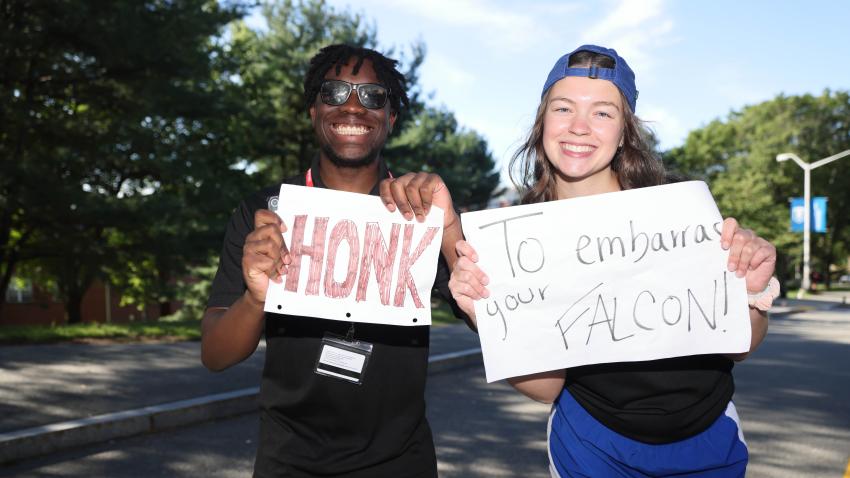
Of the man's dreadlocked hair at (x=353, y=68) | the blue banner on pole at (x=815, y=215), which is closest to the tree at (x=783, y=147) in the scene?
the blue banner on pole at (x=815, y=215)

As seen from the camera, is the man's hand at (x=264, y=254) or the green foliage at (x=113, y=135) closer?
the man's hand at (x=264, y=254)

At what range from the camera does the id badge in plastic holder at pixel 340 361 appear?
2160 millimetres

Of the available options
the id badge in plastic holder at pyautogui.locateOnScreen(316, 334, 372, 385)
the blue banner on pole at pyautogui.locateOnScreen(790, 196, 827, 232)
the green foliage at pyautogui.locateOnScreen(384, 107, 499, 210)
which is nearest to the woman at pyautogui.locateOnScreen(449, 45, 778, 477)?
the id badge in plastic holder at pyautogui.locateOnScreen(316, 334, 372, 385)

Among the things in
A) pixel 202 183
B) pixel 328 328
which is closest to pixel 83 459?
pixel 328 328

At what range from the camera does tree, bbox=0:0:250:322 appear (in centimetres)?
1468

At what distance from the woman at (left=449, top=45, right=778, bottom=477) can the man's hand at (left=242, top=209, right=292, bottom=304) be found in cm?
51

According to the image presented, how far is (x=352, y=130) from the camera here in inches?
95.1

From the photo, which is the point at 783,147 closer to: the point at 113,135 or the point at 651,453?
the point at 113,135

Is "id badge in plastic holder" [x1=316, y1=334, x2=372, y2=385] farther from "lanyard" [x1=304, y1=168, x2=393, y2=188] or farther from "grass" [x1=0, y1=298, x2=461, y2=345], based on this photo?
"grass" [x1=0, y1=298, x2=461, y2=345]

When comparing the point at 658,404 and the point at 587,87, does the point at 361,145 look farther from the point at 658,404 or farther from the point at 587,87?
the point at 658,404

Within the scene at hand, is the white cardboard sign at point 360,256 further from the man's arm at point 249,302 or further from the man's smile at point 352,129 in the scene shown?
the man's smile at point 352,129

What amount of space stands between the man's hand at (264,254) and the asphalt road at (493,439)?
142 inches

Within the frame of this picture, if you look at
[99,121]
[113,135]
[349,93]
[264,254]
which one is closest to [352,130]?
[349,93]

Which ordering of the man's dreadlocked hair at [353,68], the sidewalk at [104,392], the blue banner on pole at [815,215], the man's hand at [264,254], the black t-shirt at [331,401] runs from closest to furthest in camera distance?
the man's hand at [264,254], the black t-shirt at [331,401], the man's dreadlocked hair at [353,68], the sidewalk at [104,392], the blue banner on pole at [815,215]
